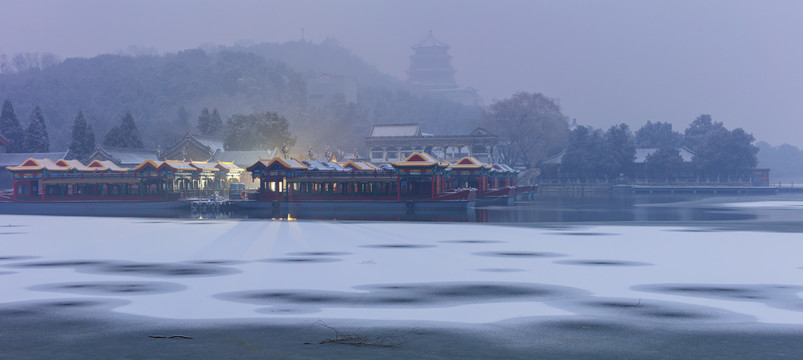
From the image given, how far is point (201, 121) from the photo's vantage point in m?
111

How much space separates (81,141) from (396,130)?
4367 centimetres

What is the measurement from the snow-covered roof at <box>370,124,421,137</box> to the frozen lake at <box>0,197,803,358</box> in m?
73.2

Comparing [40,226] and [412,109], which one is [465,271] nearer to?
[40,226]

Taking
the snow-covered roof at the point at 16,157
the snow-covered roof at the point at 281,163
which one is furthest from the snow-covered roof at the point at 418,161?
the snow-covered roof at the point at 16,157

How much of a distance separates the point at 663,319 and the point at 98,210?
5771 cm

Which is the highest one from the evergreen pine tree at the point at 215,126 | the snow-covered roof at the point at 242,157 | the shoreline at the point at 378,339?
the evergreen pine tree at the point at 215,126

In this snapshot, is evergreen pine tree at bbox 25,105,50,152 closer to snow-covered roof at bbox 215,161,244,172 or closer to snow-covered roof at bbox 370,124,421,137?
snow-covered roof at bbox 215,161,244,172

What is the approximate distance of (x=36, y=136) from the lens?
95.4 m

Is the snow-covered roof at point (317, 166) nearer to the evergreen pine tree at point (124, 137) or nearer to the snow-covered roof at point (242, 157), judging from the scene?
the snow-covered roof at point (242, 157)

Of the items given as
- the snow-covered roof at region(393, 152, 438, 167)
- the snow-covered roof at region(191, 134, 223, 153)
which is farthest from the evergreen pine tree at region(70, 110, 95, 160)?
the snow-covered roof at region(393, 152, 438, 167)

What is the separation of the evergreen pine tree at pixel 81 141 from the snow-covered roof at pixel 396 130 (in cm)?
3920

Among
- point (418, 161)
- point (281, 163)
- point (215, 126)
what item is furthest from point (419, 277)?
point (215, 126)

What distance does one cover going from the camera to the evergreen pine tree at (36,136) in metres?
94.8

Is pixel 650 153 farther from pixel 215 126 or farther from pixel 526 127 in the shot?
pixel 215 126
